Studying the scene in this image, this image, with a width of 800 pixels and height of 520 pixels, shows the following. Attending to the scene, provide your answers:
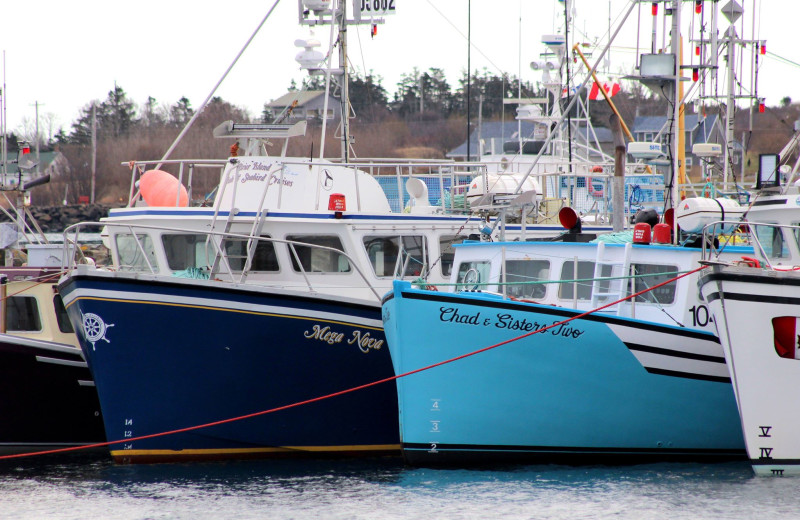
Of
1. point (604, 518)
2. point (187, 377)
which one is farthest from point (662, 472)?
point (187, 377)

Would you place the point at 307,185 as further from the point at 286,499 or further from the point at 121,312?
the point at 286,499

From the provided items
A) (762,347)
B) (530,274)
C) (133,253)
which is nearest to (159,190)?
(133,253)

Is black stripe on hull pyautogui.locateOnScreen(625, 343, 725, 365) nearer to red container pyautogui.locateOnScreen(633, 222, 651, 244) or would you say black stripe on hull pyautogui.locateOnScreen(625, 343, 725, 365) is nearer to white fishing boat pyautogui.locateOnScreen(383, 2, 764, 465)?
white fishing boat pyautogui.locateOnScreen(383, 2, 764, 465)

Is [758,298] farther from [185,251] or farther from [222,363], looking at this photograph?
[185,251]

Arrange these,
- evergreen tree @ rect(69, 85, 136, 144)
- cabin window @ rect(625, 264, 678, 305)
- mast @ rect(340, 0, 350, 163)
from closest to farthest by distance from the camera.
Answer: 1. cabin window @ rect(625, 264, 678, 305)
2. mast @ rect(340, 0, 350, 163)
3. evergreen tree @ rect(69, 85, 136, 144)

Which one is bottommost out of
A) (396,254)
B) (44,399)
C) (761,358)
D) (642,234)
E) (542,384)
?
(44,399)

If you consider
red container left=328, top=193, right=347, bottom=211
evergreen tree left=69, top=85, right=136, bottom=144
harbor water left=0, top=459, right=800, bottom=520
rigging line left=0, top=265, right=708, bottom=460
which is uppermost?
evergreen tree left=69, top=85, right=136, bottom=144

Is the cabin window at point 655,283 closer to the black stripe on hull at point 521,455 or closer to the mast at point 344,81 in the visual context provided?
the black stripe on hull at point 521,455

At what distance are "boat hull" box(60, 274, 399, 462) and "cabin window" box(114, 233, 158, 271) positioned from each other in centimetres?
131

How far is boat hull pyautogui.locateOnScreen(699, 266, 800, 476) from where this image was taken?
11.3 m

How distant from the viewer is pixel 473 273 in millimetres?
14164

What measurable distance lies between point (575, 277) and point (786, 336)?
295 centimetres

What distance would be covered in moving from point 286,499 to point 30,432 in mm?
5694

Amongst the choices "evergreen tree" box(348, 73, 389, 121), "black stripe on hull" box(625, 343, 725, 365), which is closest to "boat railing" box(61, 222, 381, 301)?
"black stripe on hull" box(625, 343, 725, 365)
